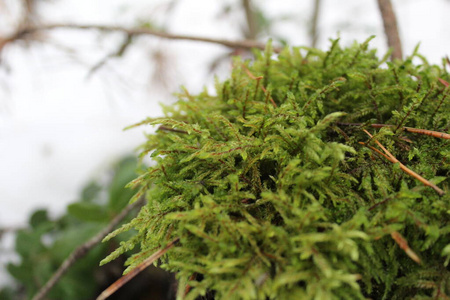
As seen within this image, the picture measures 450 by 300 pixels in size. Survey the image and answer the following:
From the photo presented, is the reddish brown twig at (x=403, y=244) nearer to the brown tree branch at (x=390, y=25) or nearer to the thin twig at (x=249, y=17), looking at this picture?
the brown tree branch at (x=390, y=25)

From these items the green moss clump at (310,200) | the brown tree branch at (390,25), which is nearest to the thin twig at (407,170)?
the green moss clump at (310,200)

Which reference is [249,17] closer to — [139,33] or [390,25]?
[139,33]

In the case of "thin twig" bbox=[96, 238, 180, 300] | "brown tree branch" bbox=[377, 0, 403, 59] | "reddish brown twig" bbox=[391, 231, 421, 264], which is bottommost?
"reddish brown twig" bbox=[391, 231, 421, 264]

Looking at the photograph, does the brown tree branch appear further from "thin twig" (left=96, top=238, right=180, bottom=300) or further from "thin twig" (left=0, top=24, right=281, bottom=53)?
"thin twig" (left=96, top=238, right=180, bottom=300)

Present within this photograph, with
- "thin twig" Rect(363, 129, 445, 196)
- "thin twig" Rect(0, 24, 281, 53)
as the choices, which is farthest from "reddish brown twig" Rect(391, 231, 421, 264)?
"thin twig" Rect(0, 24, 281, 53)

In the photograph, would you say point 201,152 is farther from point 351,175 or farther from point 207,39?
point 207,39

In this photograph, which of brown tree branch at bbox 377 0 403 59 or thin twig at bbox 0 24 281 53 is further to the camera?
thin twig at bbox 0 24 281 53
